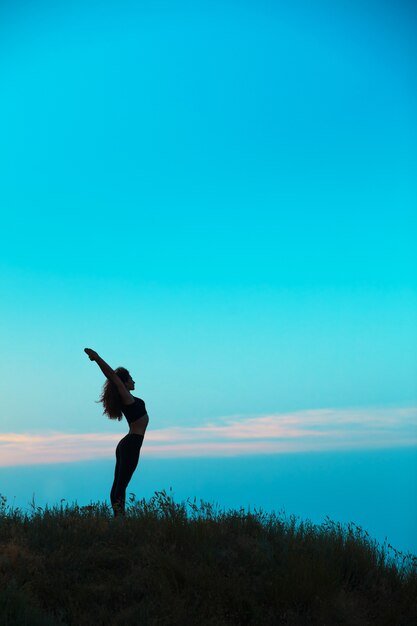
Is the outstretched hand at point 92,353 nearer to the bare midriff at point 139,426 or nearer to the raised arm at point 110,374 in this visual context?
the raised arm at point 110,374

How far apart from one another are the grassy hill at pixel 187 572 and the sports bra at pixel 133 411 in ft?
4.59

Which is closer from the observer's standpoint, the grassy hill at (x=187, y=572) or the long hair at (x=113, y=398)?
the grassy hill at (x=187, y=572)

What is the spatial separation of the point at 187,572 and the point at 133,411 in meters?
2.89

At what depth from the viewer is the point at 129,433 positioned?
38.7 ft

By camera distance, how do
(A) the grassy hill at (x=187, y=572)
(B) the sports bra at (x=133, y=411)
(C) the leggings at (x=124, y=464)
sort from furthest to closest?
(B) the sports bra at (x=133, y=411) → (C) the leggings at (x=124, y=464) → (A) the grassy hill at (x=187, y=572)

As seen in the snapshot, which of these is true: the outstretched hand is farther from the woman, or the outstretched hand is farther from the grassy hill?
the grassy hill

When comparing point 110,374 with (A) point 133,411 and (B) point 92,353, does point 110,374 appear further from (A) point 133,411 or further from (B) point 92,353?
(A) point 133,411

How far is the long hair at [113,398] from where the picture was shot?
39.1 feet

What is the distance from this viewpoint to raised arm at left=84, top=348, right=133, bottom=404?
11.7 metres

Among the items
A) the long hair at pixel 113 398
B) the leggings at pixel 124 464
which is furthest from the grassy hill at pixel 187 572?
the long hair at pixel 113 398

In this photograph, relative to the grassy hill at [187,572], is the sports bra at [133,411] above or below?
above

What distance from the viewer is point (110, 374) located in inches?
461

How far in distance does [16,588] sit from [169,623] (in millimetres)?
2016

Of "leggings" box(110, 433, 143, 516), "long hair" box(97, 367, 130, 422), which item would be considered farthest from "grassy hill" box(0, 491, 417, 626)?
"long hair" box(97, 367, 130, 422)
